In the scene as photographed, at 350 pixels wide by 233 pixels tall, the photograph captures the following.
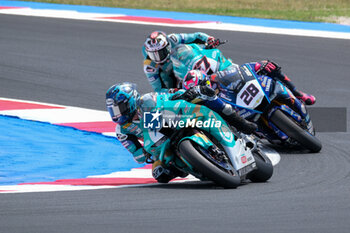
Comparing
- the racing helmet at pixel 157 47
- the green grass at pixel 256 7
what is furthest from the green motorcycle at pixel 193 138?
the green grass at pixel 256 7

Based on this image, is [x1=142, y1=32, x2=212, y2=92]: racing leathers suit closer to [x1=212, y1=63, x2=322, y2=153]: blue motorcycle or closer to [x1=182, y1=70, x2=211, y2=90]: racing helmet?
[x1=212, y1=63, x2=322, y2=153]: blue motorcycle

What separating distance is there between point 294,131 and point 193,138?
7.73ft

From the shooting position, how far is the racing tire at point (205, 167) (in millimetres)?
6801

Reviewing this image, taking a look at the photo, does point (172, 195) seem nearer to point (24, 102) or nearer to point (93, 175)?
point (93, 175)

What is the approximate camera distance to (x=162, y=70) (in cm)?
1032

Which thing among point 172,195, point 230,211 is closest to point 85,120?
point 172,195

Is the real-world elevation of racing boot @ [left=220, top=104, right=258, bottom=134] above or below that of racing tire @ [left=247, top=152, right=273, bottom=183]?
above

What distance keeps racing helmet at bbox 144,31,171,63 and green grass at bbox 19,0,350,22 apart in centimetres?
924

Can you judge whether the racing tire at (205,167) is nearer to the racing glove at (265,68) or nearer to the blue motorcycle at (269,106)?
the blue motorcycle at (269,106)

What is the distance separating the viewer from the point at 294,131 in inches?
353

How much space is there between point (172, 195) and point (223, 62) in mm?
3525

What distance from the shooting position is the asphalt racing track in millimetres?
5504

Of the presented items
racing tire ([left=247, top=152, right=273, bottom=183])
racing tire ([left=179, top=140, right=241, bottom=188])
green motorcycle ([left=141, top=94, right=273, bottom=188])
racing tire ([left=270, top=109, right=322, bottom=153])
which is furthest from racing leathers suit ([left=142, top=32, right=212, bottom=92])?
racing tire ([left=179, top=140, right=241, bottom=188])

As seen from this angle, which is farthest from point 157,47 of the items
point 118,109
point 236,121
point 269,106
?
point 236,121
